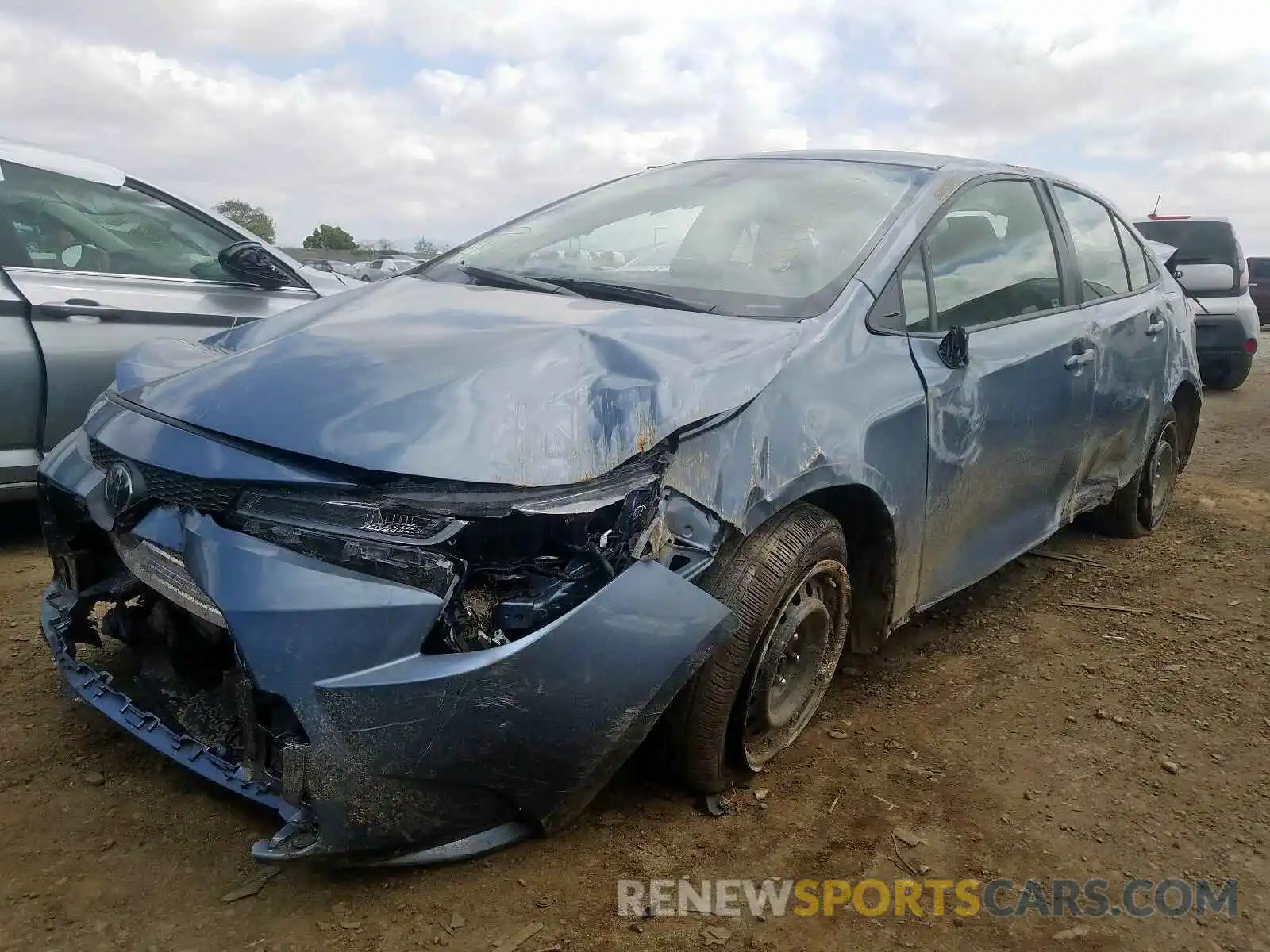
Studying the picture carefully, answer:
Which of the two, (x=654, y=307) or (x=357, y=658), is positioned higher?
(x=654, y=307)

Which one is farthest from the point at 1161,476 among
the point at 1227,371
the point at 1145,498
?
the point at 1227,371

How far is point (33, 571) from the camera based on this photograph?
3.69m

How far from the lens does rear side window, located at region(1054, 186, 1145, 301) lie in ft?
12.6

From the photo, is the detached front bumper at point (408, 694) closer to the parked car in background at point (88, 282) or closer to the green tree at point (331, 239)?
the parked car in background at point (88, 282)

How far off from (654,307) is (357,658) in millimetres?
1230

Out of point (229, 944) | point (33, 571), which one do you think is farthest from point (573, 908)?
point (33, 571)

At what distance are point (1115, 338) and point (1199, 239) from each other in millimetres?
8334

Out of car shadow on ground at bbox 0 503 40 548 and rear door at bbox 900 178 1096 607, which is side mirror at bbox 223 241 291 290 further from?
rear door at bbox 900 178 1096 607

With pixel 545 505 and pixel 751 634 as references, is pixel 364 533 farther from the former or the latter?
pixel 751 634

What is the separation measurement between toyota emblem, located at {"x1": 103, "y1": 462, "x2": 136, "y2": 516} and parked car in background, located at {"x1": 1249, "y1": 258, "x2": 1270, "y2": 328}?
63.7 feet

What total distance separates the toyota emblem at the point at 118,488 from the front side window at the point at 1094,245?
3237 mm

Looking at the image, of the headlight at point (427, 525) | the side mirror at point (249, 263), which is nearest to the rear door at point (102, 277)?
the side mirror at point (249, 263)

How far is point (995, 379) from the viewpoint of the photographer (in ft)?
9.95

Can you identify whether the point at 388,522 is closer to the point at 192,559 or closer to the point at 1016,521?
the point at 192,559
